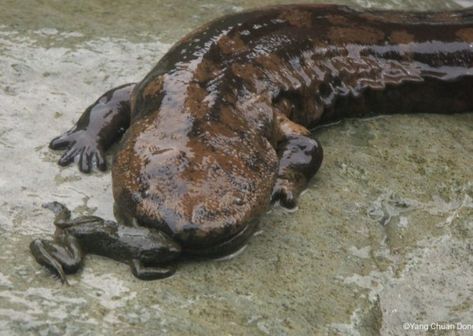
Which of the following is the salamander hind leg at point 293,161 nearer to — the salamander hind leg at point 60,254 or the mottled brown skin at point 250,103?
the mottled brown skin at point 250,103

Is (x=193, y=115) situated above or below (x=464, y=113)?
above

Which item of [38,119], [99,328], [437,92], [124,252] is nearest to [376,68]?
[437,92]

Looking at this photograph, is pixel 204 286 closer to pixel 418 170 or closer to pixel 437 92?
pixel 418 170

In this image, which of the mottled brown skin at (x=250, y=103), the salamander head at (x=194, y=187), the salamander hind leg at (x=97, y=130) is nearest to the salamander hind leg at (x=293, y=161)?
the mottled brown skin at (x=250, y=103)
